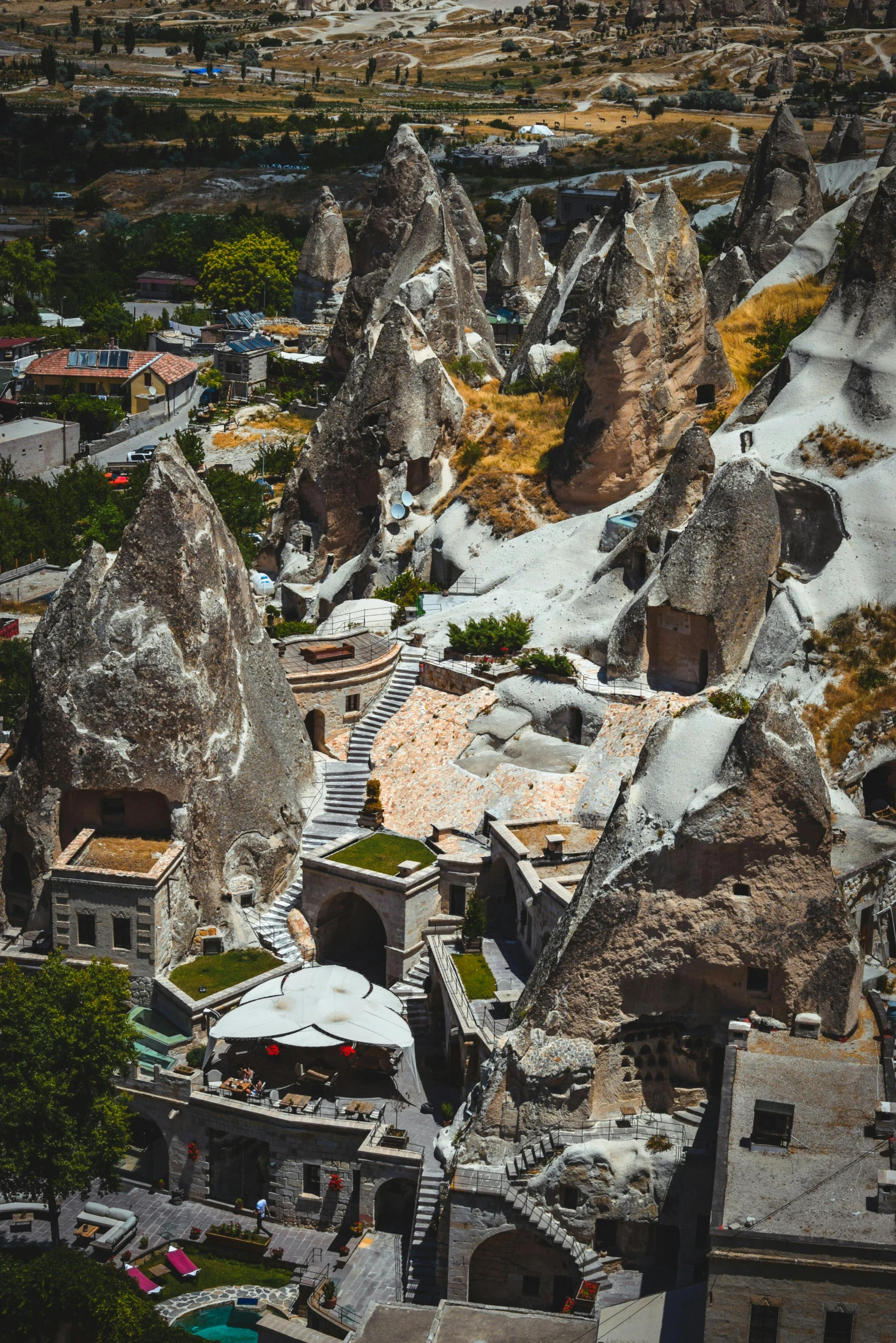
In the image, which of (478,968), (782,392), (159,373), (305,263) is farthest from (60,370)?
(478,968)

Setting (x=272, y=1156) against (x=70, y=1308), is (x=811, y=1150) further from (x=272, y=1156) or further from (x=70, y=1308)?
(x=70, y=1308)

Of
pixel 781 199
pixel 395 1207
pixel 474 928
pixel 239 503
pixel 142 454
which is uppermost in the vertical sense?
pixel 781 199

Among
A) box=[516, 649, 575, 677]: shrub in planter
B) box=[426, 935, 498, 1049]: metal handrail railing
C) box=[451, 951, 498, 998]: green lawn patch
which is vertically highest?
box=[516, 649, 575, 677]: shrub in planter

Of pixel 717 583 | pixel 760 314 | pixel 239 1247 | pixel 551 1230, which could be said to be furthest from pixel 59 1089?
pixel 760 314

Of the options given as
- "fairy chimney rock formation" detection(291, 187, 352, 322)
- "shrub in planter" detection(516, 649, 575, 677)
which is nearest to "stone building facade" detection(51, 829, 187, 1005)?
"shrub in planter" detection(516, 649, 575, 677)

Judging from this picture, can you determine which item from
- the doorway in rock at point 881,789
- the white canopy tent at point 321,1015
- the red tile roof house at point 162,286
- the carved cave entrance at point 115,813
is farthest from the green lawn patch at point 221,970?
the red tile roof house at point 162,286

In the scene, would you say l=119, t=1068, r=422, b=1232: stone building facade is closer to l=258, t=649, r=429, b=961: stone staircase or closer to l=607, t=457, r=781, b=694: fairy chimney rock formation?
l=258, t=649, r=429, b=961: stone staircase
